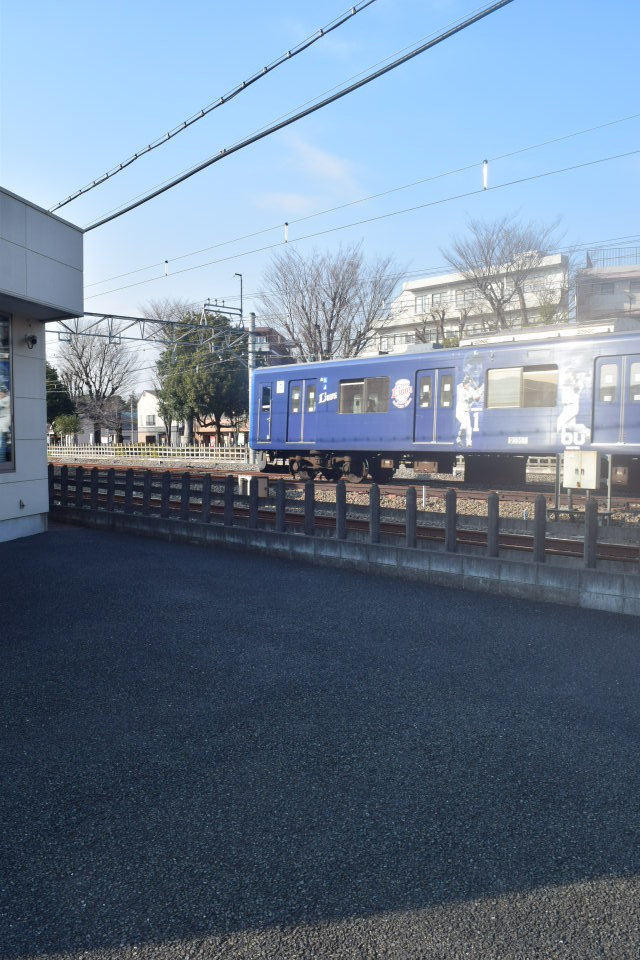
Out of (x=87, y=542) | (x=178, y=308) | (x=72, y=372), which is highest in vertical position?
(x=178, y=308)

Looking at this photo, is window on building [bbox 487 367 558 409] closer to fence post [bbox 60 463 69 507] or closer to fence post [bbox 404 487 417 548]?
fence post [bbox 404 487 417 548]

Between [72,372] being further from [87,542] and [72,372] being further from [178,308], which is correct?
[87,542]

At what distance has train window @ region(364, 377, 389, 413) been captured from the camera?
56.6ft

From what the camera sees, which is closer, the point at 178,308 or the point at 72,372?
the point at 178,308

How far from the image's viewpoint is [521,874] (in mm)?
3215

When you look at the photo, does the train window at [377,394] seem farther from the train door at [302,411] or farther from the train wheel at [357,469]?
the train wheel at [357,469]

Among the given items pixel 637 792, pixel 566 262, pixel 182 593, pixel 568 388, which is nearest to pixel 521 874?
pixel 637 792

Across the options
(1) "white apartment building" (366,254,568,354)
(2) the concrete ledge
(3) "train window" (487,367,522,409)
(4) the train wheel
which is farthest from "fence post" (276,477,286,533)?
(1) "white apartment building" (366,254,568,354)

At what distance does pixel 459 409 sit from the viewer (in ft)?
52.2

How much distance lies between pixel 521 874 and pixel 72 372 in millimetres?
65288

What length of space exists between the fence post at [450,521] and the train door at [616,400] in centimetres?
604

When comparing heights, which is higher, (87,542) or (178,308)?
(178,308)

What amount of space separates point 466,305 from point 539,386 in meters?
34.2

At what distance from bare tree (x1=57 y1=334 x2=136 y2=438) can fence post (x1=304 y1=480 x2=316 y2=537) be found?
5528cm
